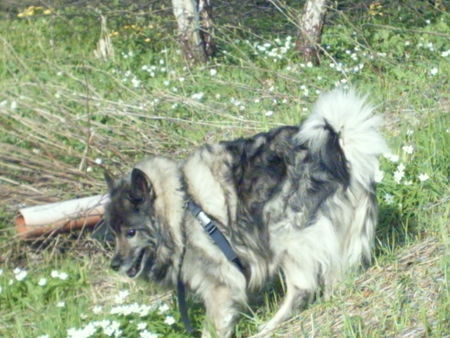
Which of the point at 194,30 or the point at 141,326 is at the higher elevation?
the point at 194,30

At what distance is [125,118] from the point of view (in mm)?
7219

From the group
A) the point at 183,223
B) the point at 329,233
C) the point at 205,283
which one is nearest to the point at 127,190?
A: the point at 183,223

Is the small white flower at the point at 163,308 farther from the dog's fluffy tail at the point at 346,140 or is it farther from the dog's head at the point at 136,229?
the dog's fluffy tail at the point at 346,140

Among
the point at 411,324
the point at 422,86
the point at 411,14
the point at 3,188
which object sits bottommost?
the point at 3,188

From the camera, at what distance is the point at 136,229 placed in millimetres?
4715

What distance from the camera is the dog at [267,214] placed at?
4668 millimetres

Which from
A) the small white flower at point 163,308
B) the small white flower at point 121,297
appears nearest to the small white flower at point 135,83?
the small white flower at point 121,297

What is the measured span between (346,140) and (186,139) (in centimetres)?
251

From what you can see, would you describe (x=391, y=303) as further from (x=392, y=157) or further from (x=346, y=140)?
(x=392, y=157)

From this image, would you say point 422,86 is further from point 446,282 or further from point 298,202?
point 446,282

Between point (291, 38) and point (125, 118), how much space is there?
142 inches

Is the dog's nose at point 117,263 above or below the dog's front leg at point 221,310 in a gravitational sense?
above

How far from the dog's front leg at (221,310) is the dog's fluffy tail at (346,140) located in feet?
3.07

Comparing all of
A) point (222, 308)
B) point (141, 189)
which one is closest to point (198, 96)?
point (141, 189)
